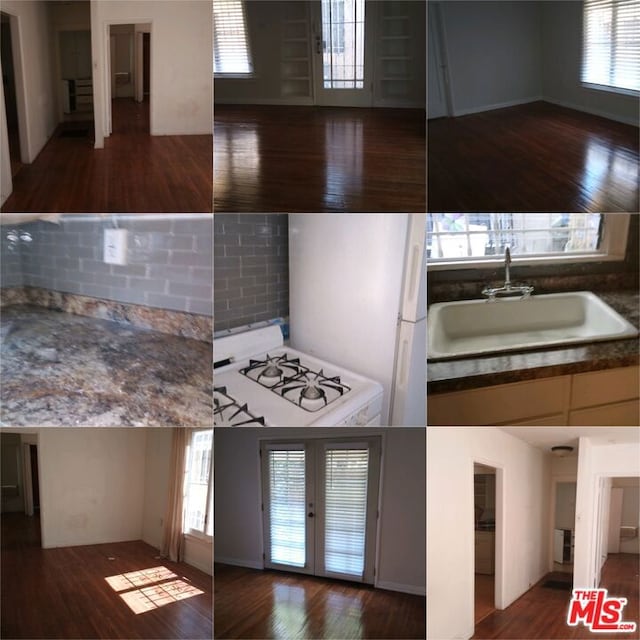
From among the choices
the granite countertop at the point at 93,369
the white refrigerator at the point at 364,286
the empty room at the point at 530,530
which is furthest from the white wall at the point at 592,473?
the granite countertop at the point at 93,369

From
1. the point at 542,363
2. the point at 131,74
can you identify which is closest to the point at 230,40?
the point at 131,74

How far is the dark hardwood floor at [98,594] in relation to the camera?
1.92m

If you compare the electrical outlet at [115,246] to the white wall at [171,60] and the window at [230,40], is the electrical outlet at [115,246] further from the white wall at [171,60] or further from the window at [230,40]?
the window at [230,40]

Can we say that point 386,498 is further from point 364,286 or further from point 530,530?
point 364,286

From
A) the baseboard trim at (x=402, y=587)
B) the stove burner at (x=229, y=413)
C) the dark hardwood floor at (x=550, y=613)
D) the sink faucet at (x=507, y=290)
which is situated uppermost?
the sink faucet at (x=507, y=290)

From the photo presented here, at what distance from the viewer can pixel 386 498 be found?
1892 millimetres

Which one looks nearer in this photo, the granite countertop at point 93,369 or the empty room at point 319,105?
the empty room at point 319,105

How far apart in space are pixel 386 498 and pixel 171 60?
1.31 m

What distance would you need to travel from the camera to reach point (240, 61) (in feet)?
5.76

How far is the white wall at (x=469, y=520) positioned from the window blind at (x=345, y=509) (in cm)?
19

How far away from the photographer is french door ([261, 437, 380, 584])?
1.88 meters

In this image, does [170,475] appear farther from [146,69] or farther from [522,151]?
[522,151]

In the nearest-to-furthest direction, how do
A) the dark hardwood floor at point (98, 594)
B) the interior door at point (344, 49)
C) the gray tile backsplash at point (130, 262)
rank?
1. the interior door at point (344, 49)
2. the gray tile backsplash at point (130, 262)
3. the dark hardwood floor at point (98, 594)

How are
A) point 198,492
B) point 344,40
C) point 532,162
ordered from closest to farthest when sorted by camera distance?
point 344,40 < point 532,162 < point 198,492
